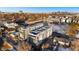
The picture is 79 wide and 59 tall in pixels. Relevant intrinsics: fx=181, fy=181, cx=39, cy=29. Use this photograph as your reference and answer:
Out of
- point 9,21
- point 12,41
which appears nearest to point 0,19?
point 9,21

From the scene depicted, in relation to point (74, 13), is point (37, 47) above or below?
below

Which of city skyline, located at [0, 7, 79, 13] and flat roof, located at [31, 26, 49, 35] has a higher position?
city skyline, located at [0, 7, 79, 13]

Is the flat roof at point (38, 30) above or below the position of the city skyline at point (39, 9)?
below

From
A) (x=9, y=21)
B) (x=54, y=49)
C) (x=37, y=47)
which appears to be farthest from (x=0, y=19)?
(x=54, y=49)

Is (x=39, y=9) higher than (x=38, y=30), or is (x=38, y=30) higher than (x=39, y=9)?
(x=39, y=9)

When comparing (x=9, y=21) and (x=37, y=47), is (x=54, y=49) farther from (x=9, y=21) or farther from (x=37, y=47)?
(x=9, y=21)
